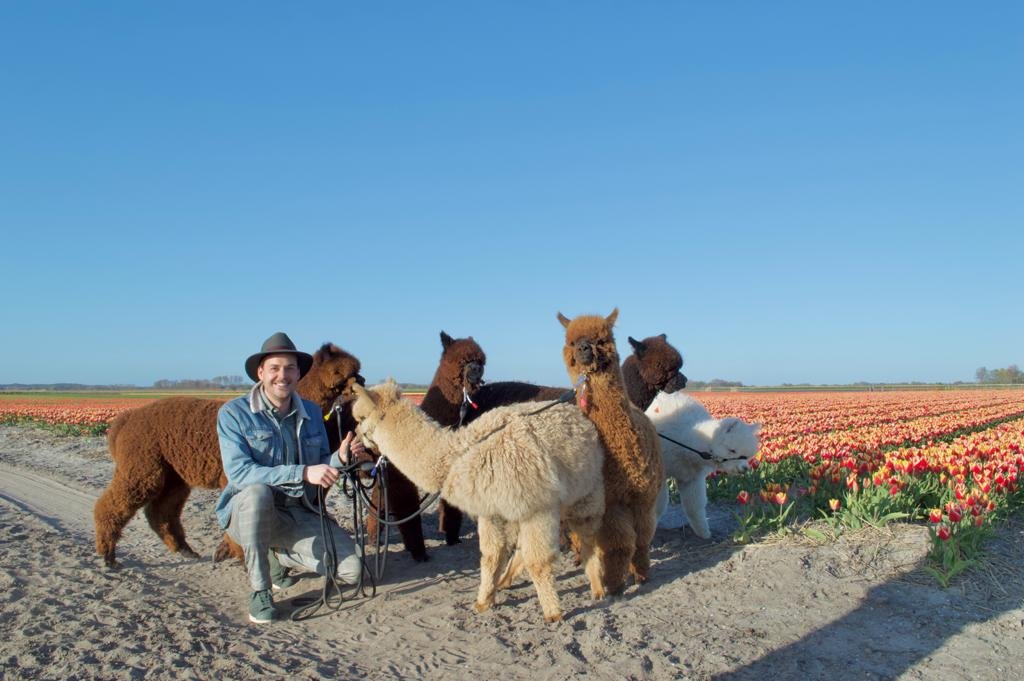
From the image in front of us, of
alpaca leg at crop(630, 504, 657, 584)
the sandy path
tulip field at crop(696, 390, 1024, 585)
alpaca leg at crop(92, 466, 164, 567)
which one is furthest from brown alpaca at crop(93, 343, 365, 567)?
tulip field at crop(696, 390, 1024, 585)

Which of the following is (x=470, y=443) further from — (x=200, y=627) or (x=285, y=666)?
(x=200, y=627)

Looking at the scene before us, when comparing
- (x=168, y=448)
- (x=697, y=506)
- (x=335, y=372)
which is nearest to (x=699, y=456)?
(x=697, y=506)

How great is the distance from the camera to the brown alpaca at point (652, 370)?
22.6 feet

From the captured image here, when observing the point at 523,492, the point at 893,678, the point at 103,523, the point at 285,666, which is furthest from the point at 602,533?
the point at 103,523

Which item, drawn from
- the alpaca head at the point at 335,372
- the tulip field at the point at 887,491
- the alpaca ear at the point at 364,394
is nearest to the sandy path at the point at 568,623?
the tulip field at the point at 887,491

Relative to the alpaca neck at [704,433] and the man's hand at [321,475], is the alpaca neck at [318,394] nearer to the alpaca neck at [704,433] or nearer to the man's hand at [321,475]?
the man's hand at [321,475]

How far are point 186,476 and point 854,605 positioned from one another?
5300mm

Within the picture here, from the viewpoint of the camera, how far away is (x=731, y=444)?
6.30 metres

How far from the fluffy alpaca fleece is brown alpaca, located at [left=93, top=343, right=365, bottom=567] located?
1.35 m

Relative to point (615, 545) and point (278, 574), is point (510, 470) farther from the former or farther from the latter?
point (278, 574)

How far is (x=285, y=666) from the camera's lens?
3.92 m

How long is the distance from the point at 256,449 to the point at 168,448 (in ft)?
4.06

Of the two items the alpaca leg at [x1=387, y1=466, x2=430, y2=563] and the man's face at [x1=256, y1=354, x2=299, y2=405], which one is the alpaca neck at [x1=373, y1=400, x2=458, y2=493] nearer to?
the man's face at [x1=256, y1=354, x2=299, y2=405]

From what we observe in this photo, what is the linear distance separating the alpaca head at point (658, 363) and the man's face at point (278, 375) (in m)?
3.45
